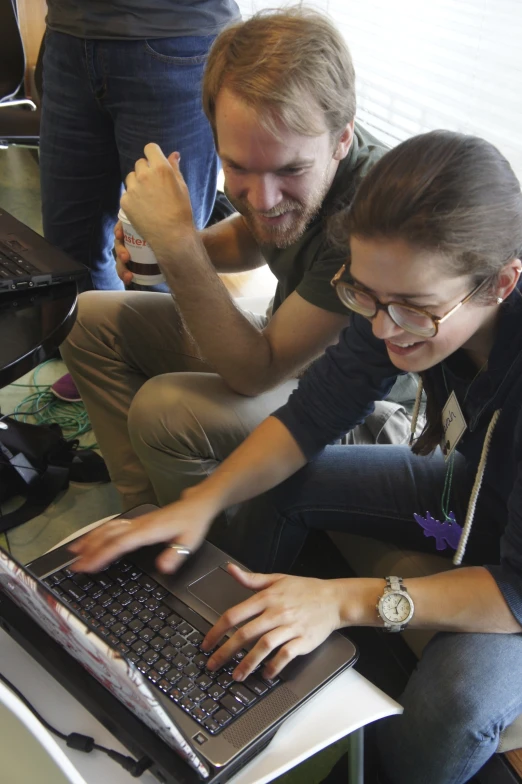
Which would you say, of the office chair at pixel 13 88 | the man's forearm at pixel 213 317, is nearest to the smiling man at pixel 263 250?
the man's forearm at pixel 213 317

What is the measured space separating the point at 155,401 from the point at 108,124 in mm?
714

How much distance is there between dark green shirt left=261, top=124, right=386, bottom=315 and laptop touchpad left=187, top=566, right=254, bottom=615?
55 cm

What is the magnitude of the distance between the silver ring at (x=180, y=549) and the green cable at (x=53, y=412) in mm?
1028

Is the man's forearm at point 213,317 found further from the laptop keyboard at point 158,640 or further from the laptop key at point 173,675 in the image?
the laptop key at point 173,675

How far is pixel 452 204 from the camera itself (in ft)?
2.80

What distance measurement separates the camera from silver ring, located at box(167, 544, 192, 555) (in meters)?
0.94

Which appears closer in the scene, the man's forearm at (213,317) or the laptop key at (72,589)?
the laptop key at (72,589)

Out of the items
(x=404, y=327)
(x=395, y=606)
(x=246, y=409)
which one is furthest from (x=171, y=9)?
(x=395, y=606)

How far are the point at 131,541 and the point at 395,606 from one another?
333mm

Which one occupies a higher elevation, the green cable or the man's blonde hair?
the man's blonde hair

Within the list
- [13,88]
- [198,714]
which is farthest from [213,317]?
[13,88]

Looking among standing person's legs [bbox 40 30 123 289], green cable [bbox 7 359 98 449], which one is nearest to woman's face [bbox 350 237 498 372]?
standing person's legs [bbox 40 30 123 289]

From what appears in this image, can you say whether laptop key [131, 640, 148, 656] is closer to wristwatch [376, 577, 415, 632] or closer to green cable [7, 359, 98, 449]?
wristwatch [376, 577, 415, 632]

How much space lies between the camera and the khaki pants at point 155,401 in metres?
1.39
